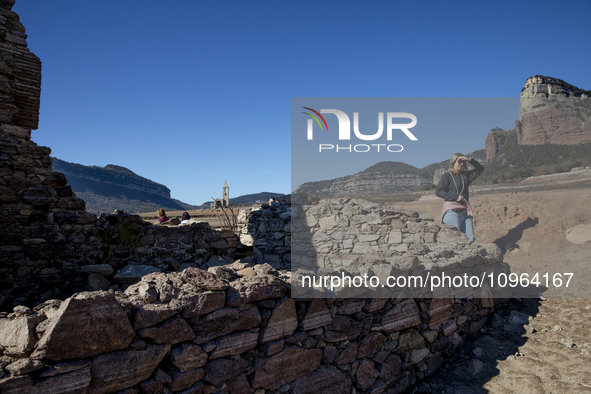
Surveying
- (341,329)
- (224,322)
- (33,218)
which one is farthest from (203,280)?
(33,218)

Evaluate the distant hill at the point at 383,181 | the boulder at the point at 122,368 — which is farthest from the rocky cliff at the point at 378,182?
the boulder at the point at 122,368

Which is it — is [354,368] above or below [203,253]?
below

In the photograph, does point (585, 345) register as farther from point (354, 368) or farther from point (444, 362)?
point (354, 368)

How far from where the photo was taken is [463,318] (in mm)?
4328

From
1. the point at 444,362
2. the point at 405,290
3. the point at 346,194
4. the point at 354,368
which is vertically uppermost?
the point at 346,194

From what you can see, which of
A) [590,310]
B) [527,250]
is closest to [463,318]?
[590,310]

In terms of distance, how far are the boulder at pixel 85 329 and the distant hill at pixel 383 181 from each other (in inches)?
272

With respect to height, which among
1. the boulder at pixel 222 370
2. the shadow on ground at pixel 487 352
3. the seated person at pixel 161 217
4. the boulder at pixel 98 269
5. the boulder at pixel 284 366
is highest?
the seated person at pixel 161 217

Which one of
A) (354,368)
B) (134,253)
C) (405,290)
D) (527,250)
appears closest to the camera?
(354,368)

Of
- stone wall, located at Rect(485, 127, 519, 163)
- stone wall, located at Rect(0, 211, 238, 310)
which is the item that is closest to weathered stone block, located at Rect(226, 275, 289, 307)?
stone wall, located at Rect(0, 211, 238, 310)

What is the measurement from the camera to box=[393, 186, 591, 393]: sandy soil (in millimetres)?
3318

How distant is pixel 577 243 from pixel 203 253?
8.41 metres

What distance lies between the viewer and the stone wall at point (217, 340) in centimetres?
181

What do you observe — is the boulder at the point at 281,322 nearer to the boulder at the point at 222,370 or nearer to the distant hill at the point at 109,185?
the boulder at the point at 222,370
